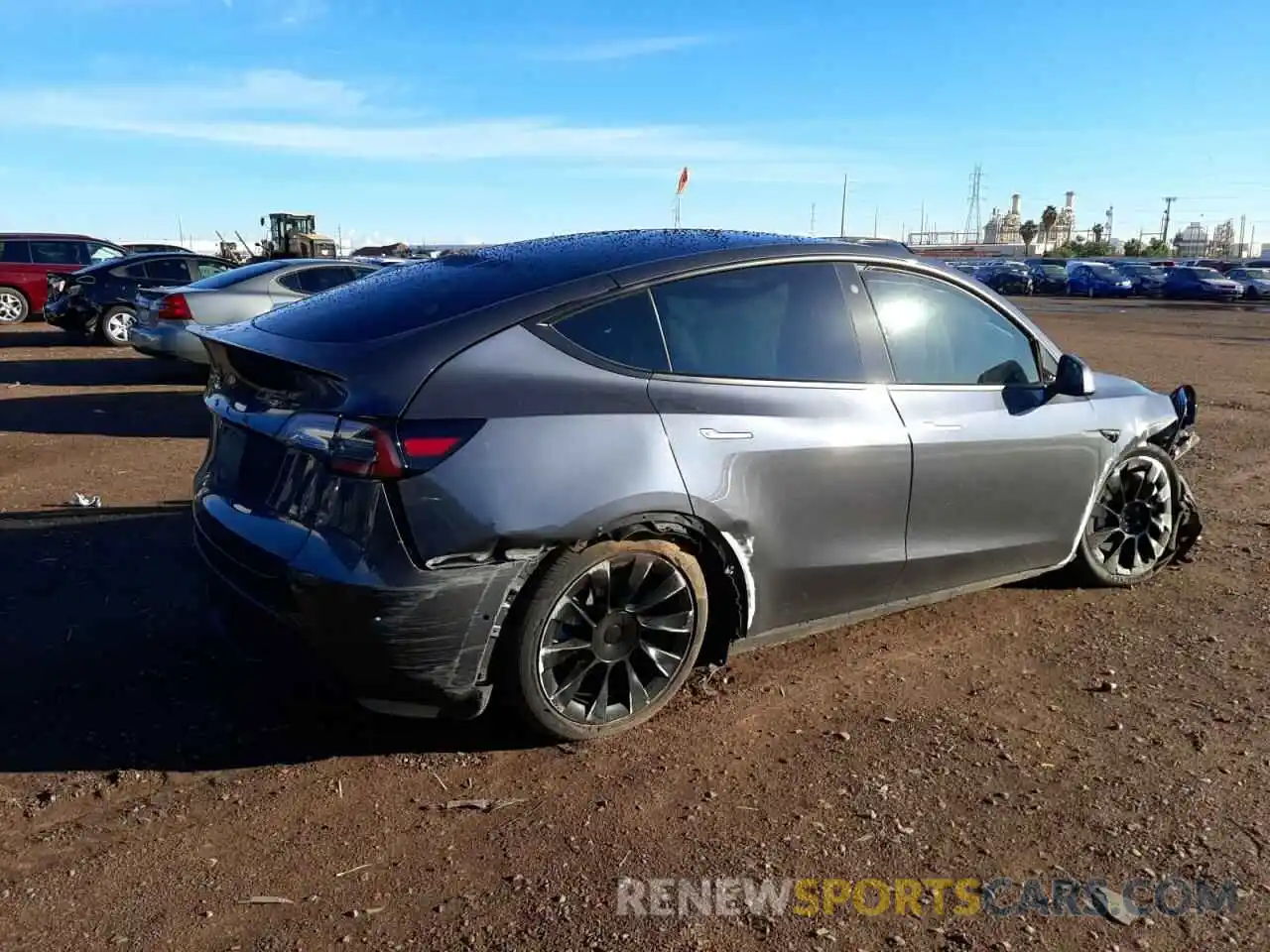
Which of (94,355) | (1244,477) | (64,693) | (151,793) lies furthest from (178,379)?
(1244,477)

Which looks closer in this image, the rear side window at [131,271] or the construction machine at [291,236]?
the rear side window at [131,271]

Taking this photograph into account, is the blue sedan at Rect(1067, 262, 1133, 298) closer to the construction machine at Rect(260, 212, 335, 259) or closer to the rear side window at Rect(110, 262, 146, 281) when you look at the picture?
the construction machine at Rect(260, 212, 335, 259)

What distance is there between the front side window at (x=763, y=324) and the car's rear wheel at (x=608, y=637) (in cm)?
70

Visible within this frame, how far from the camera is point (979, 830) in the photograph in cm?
302

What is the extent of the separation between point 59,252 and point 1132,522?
2019 cm

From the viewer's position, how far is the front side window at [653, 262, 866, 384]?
3.60 metres

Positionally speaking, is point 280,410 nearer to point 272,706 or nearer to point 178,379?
point 272,706

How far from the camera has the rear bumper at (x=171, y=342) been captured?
35.4 feet

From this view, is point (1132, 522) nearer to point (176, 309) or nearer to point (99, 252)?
point (176, 309)

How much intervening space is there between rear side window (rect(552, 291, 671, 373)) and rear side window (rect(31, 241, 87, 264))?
19.4 meters

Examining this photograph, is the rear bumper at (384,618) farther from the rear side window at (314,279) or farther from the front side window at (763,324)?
the rear side window at (314,279)

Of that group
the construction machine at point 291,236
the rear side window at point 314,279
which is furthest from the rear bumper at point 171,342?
the construction machine at point 291,236

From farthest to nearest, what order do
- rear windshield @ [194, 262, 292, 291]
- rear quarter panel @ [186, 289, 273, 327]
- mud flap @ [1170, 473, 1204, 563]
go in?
rear windshield @ [194, 262, 292, 291] → rear quarter panel @ [186, 289, 273, 327] → mud flap @ [1170, 473, 1204, 563]

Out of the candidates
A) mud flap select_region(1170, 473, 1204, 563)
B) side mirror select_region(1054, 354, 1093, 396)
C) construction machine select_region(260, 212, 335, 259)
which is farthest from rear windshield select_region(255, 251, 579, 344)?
construction machine select_region(260, 212, 335, 259)
